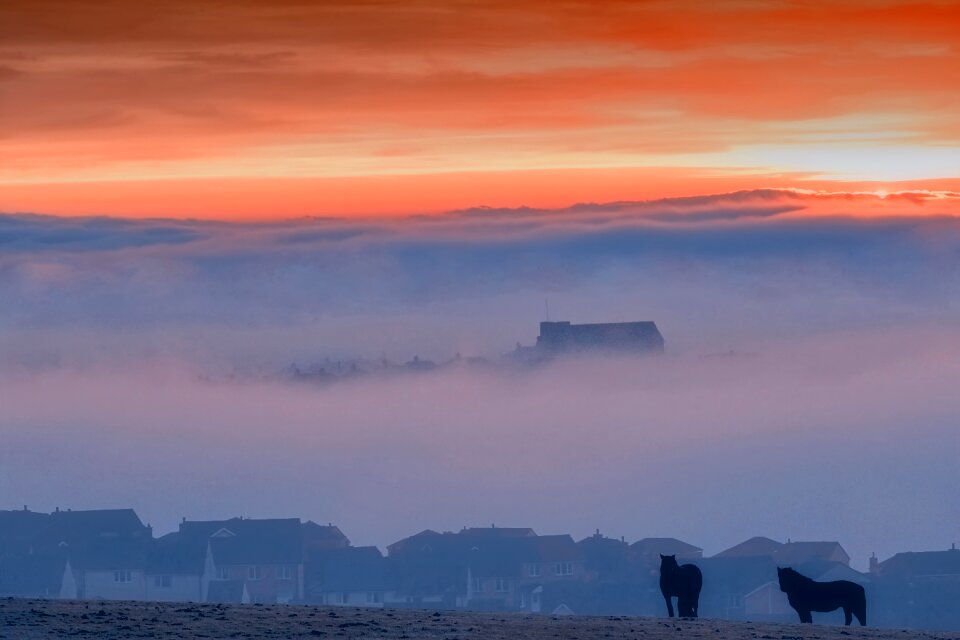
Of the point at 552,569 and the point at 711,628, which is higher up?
the point at 552,569

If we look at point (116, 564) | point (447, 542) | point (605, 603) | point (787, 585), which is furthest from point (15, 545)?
point (787, 585)

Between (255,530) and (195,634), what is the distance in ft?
354

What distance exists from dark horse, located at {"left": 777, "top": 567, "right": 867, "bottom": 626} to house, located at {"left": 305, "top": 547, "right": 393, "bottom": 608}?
80573 millimetres

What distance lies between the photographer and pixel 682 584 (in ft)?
160

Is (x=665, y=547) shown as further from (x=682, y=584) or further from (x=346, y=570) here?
(x=682, y=584)

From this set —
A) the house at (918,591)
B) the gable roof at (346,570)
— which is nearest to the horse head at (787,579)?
the house at (918,591)

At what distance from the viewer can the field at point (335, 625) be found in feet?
133

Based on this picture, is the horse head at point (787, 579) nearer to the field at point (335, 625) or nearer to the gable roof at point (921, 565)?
the field at point (335, 625)

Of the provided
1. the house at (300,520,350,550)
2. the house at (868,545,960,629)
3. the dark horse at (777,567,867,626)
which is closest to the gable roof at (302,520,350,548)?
the house at (300,520,350,550)

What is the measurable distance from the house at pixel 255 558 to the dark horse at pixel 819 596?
8379 centimetres

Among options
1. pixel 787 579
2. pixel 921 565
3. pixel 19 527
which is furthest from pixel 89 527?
pixel 787 579

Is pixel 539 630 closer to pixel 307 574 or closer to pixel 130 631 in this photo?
pixel 130 631

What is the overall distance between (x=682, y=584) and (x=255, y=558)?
94.2 m

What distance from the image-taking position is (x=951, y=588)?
116312mm
